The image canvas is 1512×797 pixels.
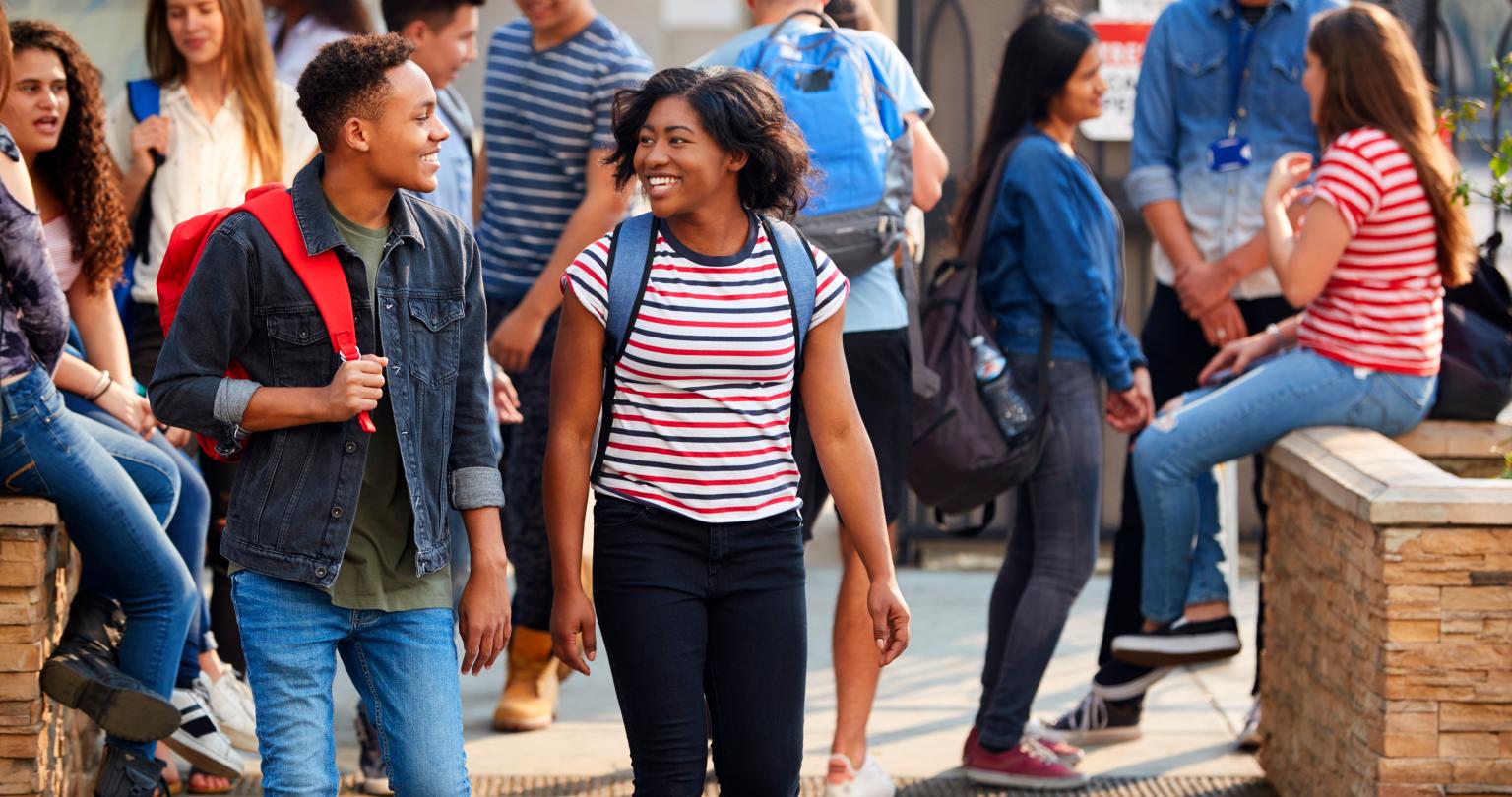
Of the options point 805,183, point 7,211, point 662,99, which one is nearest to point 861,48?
Answer: point 805,183

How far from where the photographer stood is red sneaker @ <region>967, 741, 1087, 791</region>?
5180mm

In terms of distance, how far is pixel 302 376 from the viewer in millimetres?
3330

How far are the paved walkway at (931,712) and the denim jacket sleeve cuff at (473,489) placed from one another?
1.98 meters

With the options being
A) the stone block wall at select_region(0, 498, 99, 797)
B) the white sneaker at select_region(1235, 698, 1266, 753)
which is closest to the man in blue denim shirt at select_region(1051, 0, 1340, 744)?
the white sneaker at select_region(1235, 698, 1266, 753)

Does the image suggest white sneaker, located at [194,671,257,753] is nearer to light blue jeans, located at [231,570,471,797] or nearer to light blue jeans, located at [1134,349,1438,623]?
light blue jeans, located at [231,570,471,797]

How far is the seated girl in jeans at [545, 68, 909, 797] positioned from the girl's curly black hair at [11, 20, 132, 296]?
64.6 inches

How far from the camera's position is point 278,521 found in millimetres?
3285

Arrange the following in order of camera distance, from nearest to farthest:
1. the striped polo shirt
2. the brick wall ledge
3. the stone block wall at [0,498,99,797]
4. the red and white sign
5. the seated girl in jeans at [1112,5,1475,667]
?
the stone block wall at [0,498,99,797] < the brick wall ledge < the seated girl in jeans at [1112,5,1475,667] < the striped polo shirt < the red and white sign

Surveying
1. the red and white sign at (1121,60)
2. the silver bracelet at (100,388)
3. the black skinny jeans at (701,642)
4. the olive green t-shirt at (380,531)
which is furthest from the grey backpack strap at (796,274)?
the red and white sign at (1121,60)

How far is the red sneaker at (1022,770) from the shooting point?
204 inches

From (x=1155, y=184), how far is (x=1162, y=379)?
1.97ft

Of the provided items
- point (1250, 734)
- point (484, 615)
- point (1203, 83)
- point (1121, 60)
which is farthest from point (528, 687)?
point (1121, 60)

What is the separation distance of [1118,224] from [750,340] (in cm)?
223

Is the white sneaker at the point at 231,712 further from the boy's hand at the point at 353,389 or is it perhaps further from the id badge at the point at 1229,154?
the id badge at the point at 1229,154
